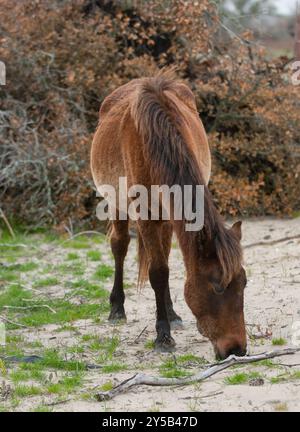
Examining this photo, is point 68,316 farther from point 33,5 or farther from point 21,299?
point 33,5

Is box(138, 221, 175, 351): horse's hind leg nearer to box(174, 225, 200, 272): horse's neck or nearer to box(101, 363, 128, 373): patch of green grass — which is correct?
box(101, 363, 128, 373): patch of green grass

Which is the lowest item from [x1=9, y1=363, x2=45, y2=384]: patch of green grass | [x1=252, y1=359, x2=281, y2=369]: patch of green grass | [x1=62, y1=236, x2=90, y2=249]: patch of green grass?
[x1=9, y1=363, x2=45, y2=384]: patch of green grass

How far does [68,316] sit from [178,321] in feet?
3.21

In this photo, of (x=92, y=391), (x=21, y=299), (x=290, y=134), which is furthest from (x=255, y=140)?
(x=92, y=391)

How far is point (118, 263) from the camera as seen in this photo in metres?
6.36

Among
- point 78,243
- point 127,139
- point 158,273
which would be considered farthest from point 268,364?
point 78,243

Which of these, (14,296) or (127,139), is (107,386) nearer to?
(127,139)

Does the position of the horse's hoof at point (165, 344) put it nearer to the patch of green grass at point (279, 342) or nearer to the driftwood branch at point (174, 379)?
the patch of green grass at point (279, 342)

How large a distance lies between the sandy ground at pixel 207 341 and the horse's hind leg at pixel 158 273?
0.11 m

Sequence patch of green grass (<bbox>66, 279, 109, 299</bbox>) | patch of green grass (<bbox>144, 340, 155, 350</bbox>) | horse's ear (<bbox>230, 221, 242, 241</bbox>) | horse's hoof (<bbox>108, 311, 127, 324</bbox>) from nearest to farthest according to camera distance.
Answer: horse's ear (<bbox>230, 221, 242, 241</bbox>), patch of green grass (<bbox>144, 340, 155, 350</bbox>), horse's hoof (<bbox>108, 311, 127, 324</bbox>), patch of green grass (<bbox>66, 279, 109, 299</bbox>)

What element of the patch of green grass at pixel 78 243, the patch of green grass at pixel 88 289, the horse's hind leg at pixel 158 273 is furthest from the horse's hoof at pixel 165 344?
the patch of green grass at pixel 78 243

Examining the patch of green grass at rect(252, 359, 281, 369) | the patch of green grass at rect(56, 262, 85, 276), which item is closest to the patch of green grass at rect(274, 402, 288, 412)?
the patch of green grass at rect(252, 359, 281, 369)

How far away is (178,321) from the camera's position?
230 inches

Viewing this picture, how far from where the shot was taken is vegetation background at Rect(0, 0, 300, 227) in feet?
31.2
